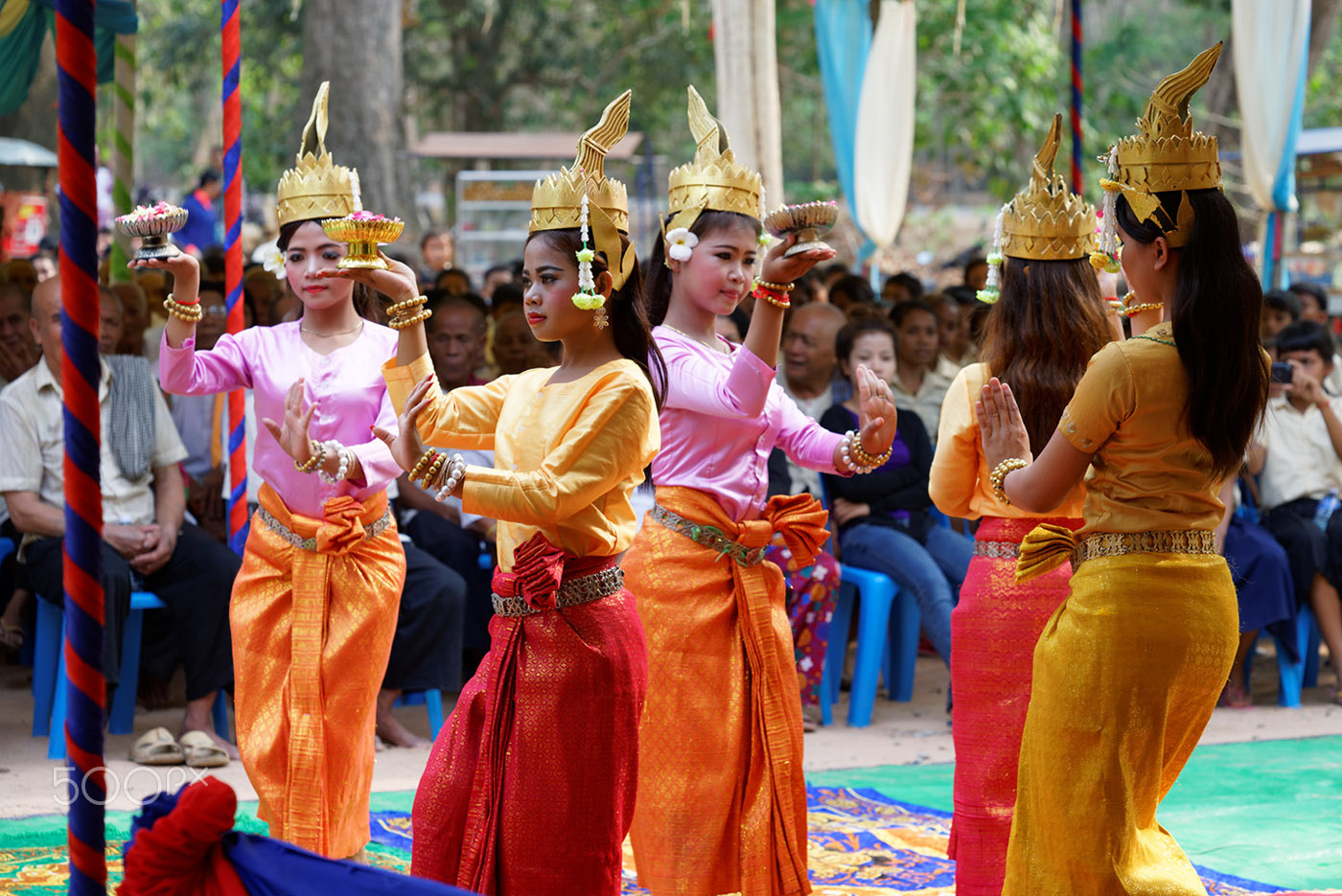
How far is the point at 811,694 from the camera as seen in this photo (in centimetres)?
614

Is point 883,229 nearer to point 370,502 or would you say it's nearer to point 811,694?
point 811,694

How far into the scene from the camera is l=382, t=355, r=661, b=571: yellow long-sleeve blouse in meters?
2.89

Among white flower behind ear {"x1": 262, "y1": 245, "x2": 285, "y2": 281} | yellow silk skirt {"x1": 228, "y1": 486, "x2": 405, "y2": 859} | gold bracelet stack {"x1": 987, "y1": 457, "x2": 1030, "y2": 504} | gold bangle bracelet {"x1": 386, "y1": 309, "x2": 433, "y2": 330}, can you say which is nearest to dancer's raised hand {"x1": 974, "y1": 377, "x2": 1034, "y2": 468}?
gold bracelet stack {"x1": 987, "y1": 457, "x2": 1030, "y2": 504}

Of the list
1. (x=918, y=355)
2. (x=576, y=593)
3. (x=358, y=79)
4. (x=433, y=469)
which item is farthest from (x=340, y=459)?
(x=358, y=79)

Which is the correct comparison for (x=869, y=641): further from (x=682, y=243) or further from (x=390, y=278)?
(x=390, y=278)

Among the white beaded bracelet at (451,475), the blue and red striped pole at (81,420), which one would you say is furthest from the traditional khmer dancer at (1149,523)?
the blue and red striped pole at (81,420)

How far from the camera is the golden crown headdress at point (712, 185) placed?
3826 millimetres

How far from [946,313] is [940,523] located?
1.92 meters

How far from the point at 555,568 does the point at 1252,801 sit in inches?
126

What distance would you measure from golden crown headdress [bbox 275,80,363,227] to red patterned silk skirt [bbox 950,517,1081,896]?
6.11ft

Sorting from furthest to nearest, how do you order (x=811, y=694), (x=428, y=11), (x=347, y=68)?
1. (x=428, y=11)
2. (x=347, y=68)
3. (x=811, y=694)

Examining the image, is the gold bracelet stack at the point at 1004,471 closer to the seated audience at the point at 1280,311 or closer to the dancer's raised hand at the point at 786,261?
the dancer's raised hand at the point at 786,261

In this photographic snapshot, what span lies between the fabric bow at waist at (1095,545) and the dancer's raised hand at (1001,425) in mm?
166

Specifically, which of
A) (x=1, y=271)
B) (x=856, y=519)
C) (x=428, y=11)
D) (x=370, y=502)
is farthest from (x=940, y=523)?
(x=428, y=11)
